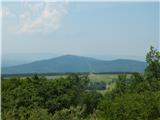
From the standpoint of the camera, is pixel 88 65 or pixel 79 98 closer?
pixel 79 98

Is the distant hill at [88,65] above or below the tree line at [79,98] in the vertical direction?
above

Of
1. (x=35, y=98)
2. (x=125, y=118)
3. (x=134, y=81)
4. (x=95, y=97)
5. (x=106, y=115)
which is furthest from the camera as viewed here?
(x=95, y=97)

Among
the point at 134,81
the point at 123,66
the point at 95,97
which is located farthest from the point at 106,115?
the point at 123,66

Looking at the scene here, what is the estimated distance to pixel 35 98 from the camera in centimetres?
4262

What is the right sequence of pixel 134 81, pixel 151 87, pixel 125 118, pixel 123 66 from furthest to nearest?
1. pixel 123 66
2. pixel 134 81
3. pixel 151 87
4. pixel 125 118

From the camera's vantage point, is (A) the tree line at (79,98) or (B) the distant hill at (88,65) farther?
(B) the distant hill at (88,65)

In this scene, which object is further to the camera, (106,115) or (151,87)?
(151,87)

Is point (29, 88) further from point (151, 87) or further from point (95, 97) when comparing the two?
point (151, 87)

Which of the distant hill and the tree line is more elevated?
the distant hill

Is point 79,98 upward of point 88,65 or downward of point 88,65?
downward

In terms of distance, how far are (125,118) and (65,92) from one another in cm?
2036

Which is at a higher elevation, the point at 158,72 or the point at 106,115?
the point at 158,72

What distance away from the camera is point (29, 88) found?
44.0m

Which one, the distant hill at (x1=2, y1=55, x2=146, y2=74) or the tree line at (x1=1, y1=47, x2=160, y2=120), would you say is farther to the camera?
the distant hill at (x1=2, y1=55, x2=146, y2=74)
